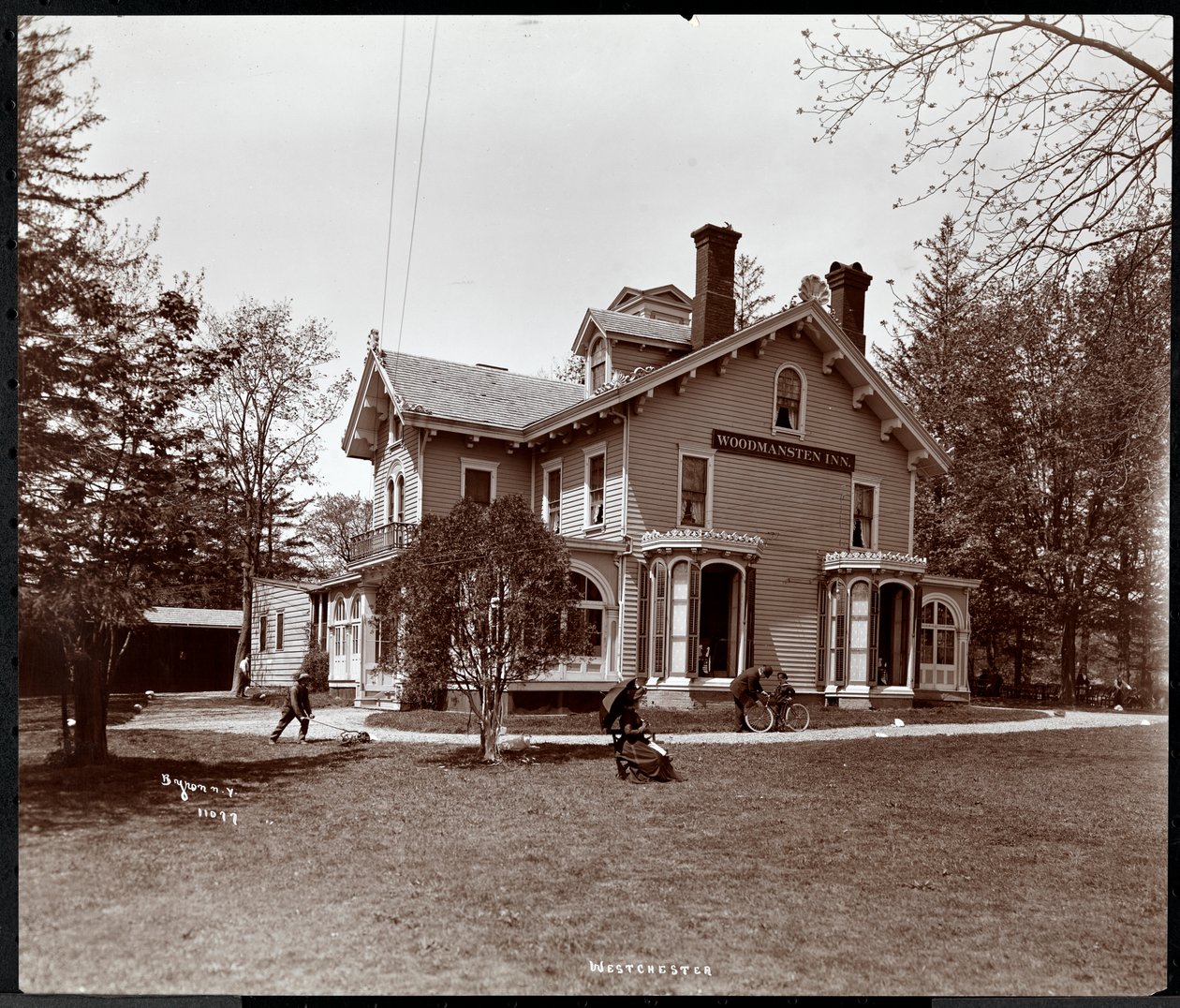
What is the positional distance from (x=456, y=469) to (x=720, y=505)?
6.62 ft

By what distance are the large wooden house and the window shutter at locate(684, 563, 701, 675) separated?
15mm

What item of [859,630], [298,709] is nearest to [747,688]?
[859,630]

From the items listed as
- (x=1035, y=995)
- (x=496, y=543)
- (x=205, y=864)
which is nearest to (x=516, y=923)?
(x=205, y=864)

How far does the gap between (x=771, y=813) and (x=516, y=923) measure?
5.67 ft

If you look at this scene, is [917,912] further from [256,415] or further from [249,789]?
[256,415]

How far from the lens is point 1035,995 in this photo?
172 inches

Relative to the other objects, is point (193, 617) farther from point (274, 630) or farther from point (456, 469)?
point (456, 469)

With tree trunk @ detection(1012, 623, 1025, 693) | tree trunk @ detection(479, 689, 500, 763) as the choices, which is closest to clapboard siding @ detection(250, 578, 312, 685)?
tree trunk @ detection(479, 689, 500, 763)

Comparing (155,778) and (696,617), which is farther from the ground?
(696,617)

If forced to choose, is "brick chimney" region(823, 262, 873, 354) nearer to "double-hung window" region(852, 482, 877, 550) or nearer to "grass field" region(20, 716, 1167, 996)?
"double-hung window" region(852, 482, 877, 550)

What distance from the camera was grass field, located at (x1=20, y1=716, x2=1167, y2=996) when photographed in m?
4.35

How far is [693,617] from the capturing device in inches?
257

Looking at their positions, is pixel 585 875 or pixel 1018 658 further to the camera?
pixel 1018 658

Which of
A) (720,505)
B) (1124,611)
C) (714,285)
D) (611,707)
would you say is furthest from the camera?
(720,505)
